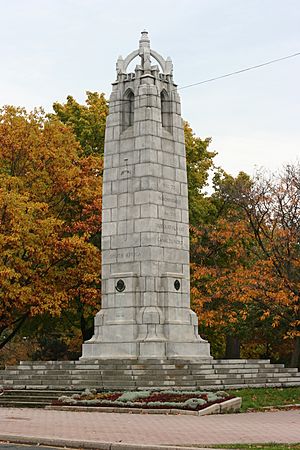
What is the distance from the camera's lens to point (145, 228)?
2573cm

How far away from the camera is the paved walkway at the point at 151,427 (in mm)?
13141

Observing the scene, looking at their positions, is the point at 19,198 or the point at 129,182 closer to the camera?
the point at 129,182

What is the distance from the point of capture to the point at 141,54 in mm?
28203

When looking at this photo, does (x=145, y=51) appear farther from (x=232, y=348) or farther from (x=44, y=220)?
(x=232, y=348)

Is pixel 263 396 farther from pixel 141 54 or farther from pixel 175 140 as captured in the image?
pixel 141 54

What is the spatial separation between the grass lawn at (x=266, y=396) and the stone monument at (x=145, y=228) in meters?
3.26

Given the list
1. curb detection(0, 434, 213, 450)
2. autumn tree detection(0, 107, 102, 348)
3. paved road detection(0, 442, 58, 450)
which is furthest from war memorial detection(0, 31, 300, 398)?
paved road detection(0, 442, 58, 450)

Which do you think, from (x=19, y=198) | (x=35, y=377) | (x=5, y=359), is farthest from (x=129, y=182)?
(x=5, y=359)

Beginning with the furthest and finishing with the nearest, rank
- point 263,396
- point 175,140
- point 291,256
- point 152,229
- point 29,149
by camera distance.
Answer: point 29,149 → point 291,256 → point 175,140 → point 152,229 → point 263,396

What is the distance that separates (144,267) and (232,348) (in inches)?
666

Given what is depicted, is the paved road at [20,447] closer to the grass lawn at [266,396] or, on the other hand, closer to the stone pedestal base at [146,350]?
the grass lawn at [266,396]

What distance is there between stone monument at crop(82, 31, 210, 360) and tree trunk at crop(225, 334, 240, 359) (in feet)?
47.8

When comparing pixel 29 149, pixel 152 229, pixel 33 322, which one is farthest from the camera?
pixel 33 322

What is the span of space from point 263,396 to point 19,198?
1293cm
